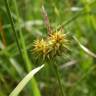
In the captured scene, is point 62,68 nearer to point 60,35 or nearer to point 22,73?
point 22,73

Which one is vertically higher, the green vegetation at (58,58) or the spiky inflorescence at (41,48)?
the spiky inflorescence at (41,48)

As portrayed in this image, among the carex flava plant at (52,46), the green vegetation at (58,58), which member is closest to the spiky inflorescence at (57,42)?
the carex flava plant at (52,46)

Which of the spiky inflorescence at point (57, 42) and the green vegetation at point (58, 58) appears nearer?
the spiky inflorescence at point (57, 42)

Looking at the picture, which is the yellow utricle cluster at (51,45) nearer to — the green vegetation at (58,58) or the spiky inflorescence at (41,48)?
the spiky inflorescence at (41,48)

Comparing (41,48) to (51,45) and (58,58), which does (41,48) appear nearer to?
(51,45)

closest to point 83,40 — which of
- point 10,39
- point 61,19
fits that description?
point 61,19

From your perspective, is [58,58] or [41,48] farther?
[58,58]

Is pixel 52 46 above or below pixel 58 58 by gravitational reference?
above

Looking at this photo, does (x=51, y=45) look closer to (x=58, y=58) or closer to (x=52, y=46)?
(x=52, y=46)

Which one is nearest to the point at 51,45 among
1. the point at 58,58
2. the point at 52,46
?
the point at 52,46
